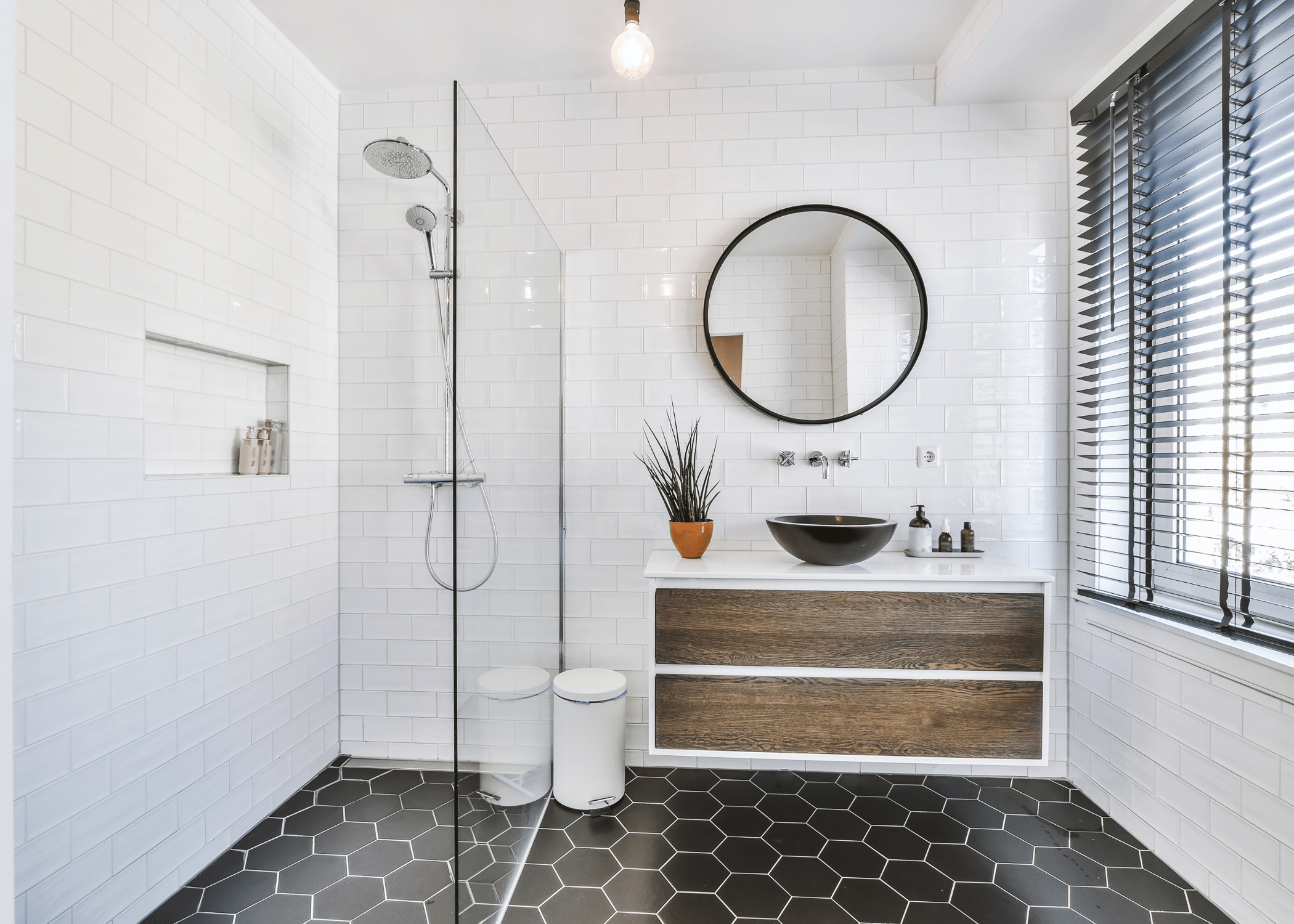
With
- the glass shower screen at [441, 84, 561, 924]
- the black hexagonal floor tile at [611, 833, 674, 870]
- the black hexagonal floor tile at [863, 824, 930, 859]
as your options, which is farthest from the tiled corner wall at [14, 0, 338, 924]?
the black hexagonal floor tile at [863, 824, 930, 859]

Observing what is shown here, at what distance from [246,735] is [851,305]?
99.2 inches

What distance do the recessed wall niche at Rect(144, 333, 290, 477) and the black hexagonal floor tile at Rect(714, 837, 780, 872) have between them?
1.91 m

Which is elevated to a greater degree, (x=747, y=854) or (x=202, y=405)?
(x=202, y=405)

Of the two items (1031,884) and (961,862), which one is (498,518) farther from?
(1031,884)

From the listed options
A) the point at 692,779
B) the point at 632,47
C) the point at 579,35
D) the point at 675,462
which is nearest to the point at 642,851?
the point at 692,779

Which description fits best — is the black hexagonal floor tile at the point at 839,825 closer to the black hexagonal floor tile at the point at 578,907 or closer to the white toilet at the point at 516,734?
the black hexagonal floor tile at the point at 578,907

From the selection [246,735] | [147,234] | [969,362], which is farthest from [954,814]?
[147,234]

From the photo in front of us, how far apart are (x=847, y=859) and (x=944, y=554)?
3.42ft

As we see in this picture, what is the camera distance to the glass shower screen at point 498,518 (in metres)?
1.34

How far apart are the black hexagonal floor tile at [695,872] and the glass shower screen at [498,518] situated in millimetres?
441

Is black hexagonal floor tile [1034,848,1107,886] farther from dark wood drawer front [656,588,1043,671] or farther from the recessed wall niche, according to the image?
the recessed wall niche

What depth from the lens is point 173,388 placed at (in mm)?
1770

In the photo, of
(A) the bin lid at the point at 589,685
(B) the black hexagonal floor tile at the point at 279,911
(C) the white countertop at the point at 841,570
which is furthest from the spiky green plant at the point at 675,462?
(B) the black hexagonal floor tile at the point at 279,911

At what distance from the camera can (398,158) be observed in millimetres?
1897
